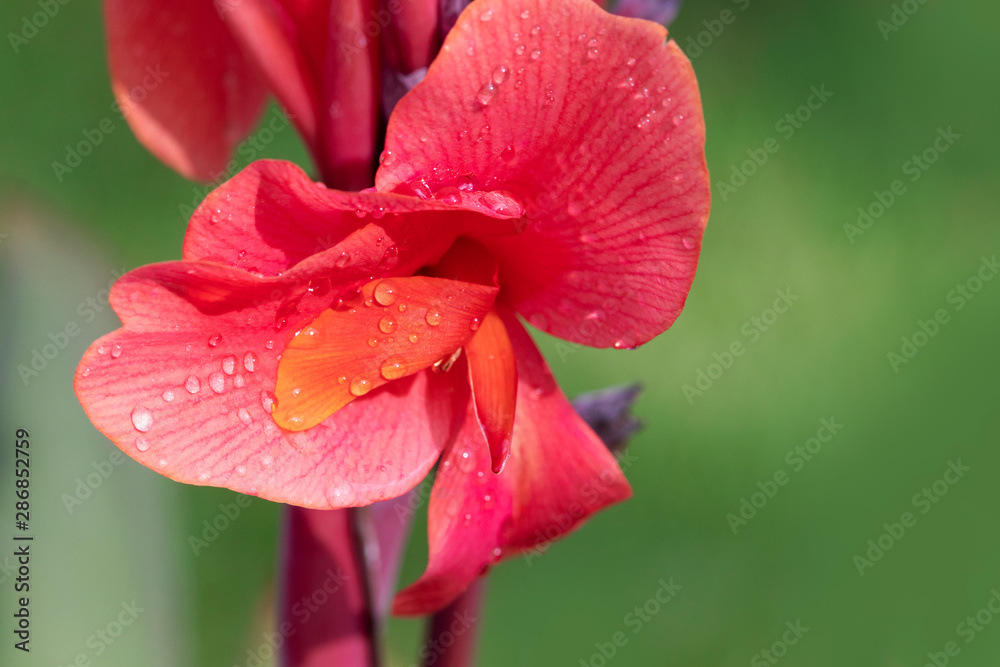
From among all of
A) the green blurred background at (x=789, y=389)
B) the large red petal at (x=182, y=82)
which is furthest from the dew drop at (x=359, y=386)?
the green blurred background at (x=789, y=389)

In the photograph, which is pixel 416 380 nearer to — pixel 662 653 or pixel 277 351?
pixel 277 351

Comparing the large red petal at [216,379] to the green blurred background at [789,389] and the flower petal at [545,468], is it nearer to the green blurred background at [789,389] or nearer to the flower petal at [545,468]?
the flower petal at [545,468]

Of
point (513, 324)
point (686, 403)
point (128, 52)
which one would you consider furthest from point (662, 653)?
point (128, 52)

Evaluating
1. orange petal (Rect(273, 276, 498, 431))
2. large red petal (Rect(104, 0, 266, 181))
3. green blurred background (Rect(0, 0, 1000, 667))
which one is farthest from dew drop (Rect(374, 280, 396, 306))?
green blurred background (Rect(0, 0, 1000, 667))

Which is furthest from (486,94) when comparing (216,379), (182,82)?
(182,82)

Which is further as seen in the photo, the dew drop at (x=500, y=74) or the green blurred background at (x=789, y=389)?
the green blurred background at (x=789, y=389)

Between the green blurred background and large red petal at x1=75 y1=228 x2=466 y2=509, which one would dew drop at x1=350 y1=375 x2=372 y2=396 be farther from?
the green blurred background

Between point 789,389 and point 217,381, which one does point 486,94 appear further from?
point 789,389
